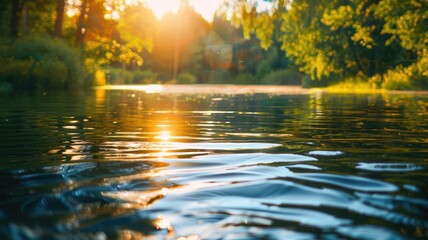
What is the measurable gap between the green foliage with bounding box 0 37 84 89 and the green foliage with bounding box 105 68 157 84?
72.7 ft

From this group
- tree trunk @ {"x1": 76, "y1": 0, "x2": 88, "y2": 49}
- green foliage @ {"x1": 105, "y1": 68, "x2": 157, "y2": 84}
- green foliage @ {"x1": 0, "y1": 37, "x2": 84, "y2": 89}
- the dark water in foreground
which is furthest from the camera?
green foliage @ {"x1": 105, "y1": 68, "x2": 157, "y2": 84}

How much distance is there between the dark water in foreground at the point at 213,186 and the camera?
2.00 metres

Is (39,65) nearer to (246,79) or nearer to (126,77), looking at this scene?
(126,77)

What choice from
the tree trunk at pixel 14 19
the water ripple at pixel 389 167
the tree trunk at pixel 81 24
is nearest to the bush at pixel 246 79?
the tree trunk at pixel 81 24

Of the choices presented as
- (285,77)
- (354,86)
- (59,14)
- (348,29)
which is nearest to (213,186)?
(59,14)

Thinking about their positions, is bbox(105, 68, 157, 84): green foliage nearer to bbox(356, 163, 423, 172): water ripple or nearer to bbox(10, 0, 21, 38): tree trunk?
bbox(10, 0, 21, 38): tree trunk

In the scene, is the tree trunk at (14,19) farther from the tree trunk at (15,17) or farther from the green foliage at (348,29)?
the green foliage at (348,29)

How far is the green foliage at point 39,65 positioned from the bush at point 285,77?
3381 cm

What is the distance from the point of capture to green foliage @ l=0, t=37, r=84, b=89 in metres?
19.7

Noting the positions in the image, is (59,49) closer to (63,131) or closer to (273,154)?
(63,131)

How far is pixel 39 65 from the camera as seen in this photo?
66.8 feet

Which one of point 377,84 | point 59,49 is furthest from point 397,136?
point 377,84

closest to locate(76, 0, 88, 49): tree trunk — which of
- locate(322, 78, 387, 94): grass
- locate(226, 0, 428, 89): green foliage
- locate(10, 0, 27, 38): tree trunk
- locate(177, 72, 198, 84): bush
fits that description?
locate(10, 0, 27, 38): tree trunk

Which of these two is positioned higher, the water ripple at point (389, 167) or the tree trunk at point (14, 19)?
the tree trunk at point (14, 19)
